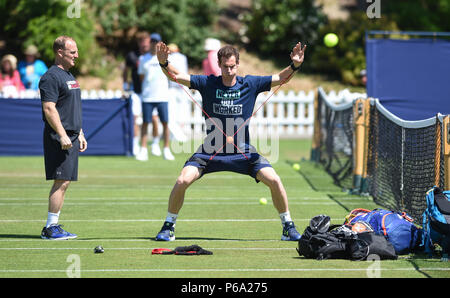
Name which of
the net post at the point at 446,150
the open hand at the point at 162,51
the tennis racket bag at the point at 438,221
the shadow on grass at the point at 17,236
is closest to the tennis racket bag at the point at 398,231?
the tennis racket bag at the point at 438,221

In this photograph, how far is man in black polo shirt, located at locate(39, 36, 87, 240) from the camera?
831 cm

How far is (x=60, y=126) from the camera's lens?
27.1 ft

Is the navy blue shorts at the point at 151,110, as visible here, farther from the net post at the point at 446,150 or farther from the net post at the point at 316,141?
the net post at the point at 446,150

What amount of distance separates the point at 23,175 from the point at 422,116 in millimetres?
7889

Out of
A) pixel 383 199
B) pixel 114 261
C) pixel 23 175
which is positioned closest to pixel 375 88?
pixel 383 199

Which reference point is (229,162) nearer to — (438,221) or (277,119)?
(438,221)

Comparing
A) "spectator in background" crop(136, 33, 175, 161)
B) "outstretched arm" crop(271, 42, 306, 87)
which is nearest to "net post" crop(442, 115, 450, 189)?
"outstretched arm" crop(271, 42, 306, 87)

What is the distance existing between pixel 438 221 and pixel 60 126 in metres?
3.98

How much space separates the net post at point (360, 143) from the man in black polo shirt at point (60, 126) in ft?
17.4

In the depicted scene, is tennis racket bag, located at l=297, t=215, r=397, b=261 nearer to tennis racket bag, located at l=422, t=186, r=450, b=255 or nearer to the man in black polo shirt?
tennis racket bag, located at l=422, t=186, r=450, b=255

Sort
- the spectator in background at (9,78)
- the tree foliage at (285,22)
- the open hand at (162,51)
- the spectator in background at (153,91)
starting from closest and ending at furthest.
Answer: the open hand at (162,51) < the spectator in background at (153,91) < the spectator in background at (9,78) < the tree foliage at (285,22)

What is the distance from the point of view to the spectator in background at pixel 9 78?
19.1 metres

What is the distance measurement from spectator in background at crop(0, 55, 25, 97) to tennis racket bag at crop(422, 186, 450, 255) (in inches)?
538

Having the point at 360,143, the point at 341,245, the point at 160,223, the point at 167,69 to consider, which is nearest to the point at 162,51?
the point at 167,69
